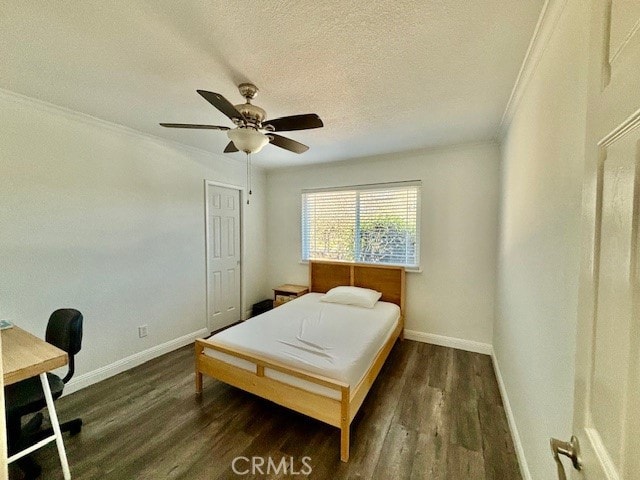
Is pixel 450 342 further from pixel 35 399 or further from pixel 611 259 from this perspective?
pixel 35 399

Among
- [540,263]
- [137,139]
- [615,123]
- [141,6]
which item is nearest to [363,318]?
[540,263]

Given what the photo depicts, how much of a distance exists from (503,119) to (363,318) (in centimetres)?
233

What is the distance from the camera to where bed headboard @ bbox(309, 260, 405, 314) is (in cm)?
353

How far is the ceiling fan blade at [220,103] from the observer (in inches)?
54.9

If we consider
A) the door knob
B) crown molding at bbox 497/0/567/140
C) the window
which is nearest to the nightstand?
the window

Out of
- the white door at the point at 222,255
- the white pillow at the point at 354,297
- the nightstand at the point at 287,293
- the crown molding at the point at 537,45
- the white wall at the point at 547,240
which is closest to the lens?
the white wall at the point at 547,240

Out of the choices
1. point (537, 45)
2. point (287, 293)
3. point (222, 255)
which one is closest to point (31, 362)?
point (222, 255)

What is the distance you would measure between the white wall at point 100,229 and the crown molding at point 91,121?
1 centimetres

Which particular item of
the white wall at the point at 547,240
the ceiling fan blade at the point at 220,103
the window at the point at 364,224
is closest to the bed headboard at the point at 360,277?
the window at the point at 364,224

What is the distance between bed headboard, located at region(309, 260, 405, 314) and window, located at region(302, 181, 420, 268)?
0.14m

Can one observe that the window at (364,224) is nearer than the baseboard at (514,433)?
No

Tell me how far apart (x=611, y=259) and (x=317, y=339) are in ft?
6.73

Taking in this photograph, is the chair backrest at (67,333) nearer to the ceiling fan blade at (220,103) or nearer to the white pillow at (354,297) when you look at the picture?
the ceiling fan blade at (220,103)

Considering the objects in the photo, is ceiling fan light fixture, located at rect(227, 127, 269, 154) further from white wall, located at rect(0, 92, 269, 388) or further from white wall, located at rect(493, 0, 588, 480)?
white wall, located at rect(0, 92, 269, 388)
